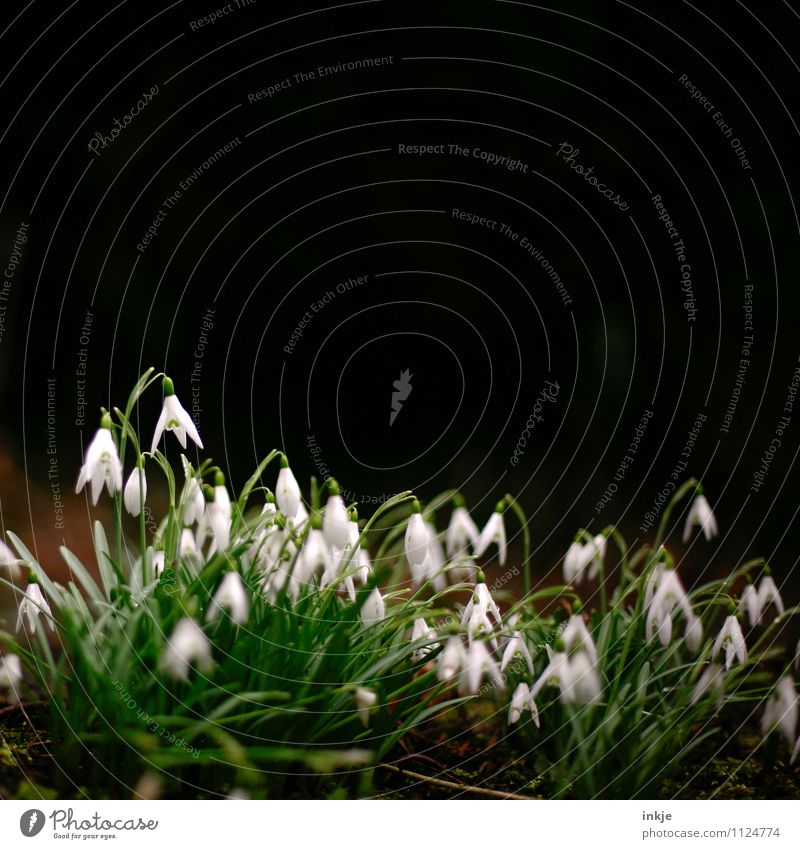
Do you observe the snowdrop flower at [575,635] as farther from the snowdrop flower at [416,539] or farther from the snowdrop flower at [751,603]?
the snowdrop flower at [751,603]

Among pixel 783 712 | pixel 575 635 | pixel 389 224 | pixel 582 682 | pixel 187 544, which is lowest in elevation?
pixel 783 712

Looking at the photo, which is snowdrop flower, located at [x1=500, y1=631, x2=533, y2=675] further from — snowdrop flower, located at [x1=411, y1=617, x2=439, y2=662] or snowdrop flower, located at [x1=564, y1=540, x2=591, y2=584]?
snowdrop flower, located at [x1=564, y1=540, x2=591, y2=584]

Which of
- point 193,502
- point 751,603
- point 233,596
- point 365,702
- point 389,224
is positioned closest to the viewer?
point 233,596

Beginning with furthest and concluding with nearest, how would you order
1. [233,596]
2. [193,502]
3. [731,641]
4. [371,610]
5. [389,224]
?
[389,224] → [731,641] → [193,502] → [371,610] → [233,596]

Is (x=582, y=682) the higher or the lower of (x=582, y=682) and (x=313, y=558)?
the lower

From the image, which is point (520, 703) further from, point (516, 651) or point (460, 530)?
point (460, 530)

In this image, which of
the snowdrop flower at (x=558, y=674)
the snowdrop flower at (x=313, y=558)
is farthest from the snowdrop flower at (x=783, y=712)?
the snowdrop flower at (x=313, y=558)

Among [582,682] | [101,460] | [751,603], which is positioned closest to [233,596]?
[101,460]
